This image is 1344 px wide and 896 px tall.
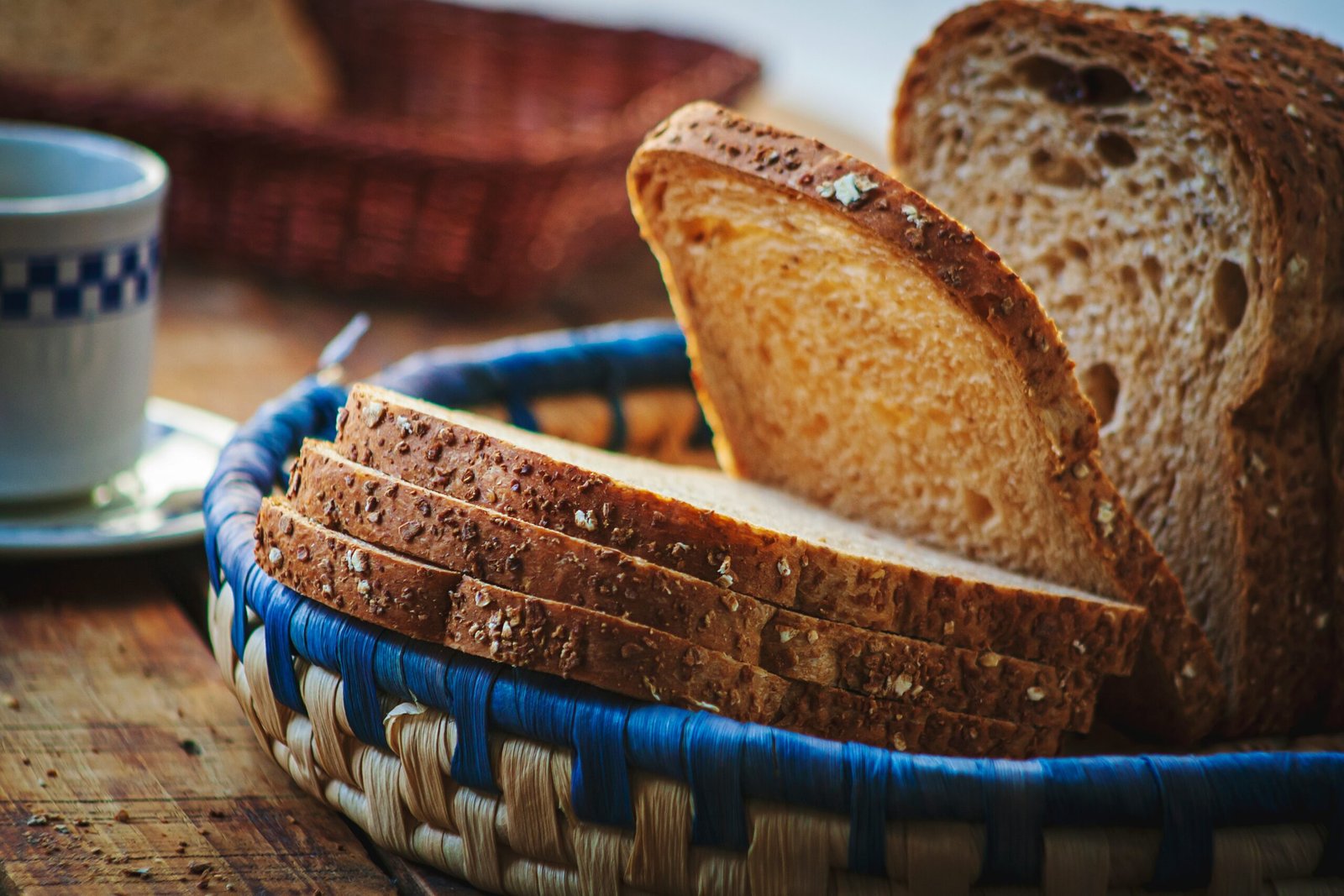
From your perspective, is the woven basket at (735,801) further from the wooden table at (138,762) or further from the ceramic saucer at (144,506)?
the ceramic saucer at (144,506)

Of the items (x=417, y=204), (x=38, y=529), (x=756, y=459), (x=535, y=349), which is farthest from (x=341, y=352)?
(x=417, y=204)

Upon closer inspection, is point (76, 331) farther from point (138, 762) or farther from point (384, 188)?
point (384, 188)

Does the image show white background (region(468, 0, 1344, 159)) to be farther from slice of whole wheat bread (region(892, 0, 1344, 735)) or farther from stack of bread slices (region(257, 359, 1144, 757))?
stack of bread slices (region(257, 359, 1144, 757))

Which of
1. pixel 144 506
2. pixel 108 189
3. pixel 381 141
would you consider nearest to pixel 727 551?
pixel 144 506

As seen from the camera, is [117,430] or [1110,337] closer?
[1110,337]

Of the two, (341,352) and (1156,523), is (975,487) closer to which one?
(1156,523)

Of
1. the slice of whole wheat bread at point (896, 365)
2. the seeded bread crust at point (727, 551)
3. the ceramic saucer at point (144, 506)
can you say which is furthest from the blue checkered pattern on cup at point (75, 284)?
the slice of whole wheat bread at point (896, 365)
